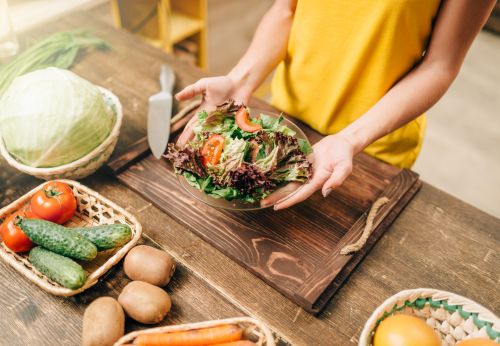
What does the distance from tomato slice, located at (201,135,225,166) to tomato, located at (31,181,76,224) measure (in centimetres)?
41

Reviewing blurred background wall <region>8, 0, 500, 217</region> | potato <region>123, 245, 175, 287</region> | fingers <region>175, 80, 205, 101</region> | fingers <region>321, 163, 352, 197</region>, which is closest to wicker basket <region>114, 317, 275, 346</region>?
potato <region>123, 245, 175, 287</region>

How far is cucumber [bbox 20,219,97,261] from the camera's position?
3.41 ft

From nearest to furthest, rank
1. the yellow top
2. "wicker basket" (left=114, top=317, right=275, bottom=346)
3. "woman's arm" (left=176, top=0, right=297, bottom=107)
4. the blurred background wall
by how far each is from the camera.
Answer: "wicker basket" (left=114, top=317, right=275, bottom=346)
the yellow top
"woman's arm" (left=176, top=0, right=297, bottom=107)
the blurred background wall

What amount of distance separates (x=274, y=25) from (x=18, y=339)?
1.27 m

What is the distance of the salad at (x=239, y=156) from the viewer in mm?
1153

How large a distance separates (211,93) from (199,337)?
0.81 m

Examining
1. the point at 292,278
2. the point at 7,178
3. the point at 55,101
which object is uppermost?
the point at 55,101

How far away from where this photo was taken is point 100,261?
3.67 ft

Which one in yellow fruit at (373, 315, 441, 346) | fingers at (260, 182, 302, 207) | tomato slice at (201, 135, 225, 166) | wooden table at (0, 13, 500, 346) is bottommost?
wooden table at (0, 13, 500, 346)

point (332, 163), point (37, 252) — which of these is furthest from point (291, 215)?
point (37, 252)

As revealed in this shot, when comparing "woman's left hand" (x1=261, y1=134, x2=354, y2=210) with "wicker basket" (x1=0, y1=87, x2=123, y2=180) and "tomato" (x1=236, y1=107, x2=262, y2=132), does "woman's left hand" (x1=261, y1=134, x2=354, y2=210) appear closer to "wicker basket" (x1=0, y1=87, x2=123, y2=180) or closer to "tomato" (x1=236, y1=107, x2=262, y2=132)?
"tomato" (x1=236, y1=107, x2=262, y2=132)

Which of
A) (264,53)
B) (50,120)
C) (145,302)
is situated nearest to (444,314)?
(145,302)

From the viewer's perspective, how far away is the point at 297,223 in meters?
1.23

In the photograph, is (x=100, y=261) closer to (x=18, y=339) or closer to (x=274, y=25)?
(x=18, y=339)
